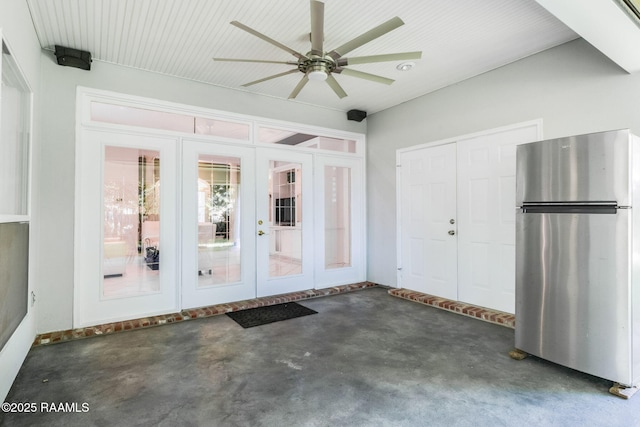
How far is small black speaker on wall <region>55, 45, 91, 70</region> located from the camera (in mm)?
3260

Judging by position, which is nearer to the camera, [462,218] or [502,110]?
[502,110]

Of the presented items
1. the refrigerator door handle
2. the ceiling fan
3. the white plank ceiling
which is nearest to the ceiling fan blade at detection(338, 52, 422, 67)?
the ceiling fan

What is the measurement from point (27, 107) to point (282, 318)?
316 centimetres

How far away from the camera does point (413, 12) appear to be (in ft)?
9.11

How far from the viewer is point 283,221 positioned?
4.87m

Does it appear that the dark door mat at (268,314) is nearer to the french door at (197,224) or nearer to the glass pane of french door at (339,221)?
the french door at (197,224)

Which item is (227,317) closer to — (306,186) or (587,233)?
(306,186)

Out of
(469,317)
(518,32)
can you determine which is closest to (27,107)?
(518,32)

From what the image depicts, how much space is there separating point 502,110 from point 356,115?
7.27 feet

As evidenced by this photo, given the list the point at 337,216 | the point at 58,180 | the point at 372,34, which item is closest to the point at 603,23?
the point at 372,34

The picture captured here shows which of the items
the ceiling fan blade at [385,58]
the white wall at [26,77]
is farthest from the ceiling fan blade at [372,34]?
the white wall at [26,77]

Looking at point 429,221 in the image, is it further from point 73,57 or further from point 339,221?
point 73,57

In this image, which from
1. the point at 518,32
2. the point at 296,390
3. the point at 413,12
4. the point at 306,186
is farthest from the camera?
the point at 306,186

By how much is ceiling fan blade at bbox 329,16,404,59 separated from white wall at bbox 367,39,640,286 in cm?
219
